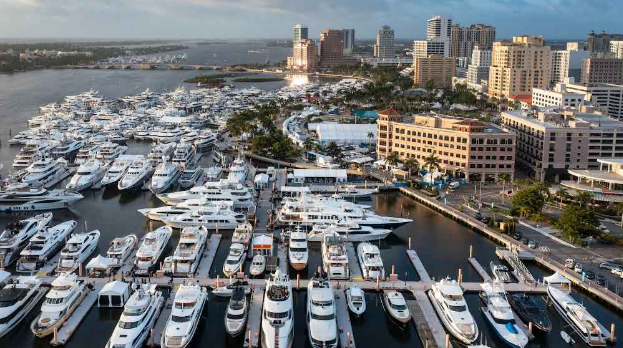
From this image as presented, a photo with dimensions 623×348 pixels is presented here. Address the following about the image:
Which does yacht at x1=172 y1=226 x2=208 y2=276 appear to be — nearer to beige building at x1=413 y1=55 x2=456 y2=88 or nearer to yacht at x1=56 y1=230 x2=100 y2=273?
yacht at x1=56 y1=230 x2=100 y2=273

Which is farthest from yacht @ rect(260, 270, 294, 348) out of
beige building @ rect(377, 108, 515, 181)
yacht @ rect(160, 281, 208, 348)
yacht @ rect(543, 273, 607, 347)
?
beige building @ rect(377, 108, 515, 181)

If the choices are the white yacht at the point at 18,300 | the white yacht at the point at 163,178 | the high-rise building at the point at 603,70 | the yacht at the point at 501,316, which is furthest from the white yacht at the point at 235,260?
the high-rise building at the point at 603,70

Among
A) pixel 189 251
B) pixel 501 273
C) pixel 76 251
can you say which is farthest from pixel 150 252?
pixel 501 273

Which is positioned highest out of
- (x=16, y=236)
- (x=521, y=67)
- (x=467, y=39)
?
(x=467, y=39)

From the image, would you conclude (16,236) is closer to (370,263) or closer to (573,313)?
(370,263)

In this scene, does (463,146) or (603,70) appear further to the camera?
(603,70)

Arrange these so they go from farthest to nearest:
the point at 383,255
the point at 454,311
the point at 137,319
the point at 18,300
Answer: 1. the point at 383,255
2. the point at 18,300
3. the point at 454,311
4. the point at 137,319
